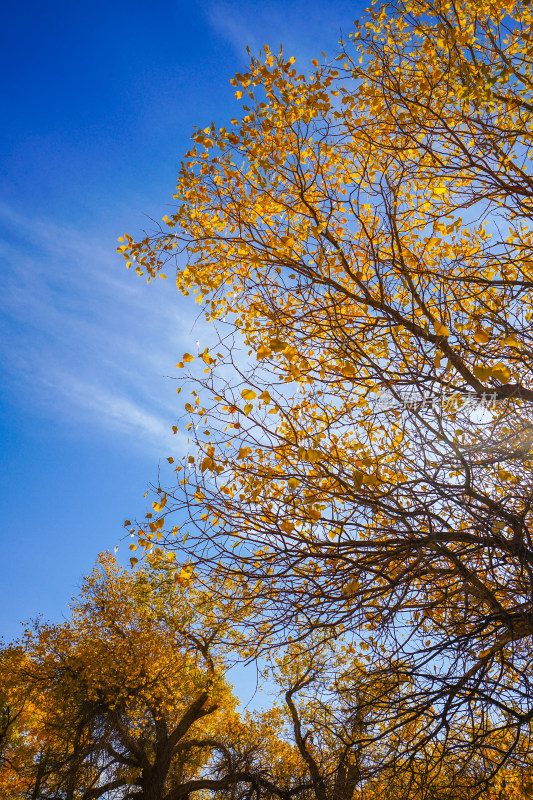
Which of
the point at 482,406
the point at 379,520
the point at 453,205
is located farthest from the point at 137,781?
the point at 453,205

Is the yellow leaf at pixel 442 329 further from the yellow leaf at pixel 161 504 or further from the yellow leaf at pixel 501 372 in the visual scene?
the yellow leaf at pixel 161 504

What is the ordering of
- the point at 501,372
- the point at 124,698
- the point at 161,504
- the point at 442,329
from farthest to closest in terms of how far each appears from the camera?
the point at 124,698 → the point at 161,504 → the point at 442,329 → the point at 501,372

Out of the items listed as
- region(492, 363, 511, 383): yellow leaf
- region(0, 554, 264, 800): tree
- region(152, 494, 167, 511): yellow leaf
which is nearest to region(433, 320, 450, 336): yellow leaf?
region(492, 363, 511, 383): yellow leaf

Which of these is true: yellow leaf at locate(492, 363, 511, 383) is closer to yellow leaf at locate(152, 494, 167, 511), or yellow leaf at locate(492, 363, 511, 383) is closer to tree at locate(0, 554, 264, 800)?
yellow leaf at locate(152, 494, 167, 511)

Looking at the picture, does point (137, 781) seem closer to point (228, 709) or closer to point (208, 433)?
point (228, 709)

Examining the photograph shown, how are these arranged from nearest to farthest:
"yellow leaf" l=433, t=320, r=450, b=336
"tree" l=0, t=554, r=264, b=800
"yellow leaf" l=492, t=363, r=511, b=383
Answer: "yellow leaf" l=492, t=363, r=511, b=383 < "yellow leaf" l=433, t=320, r=450, b=336 < "tree" l=0, t=554, r=264, b=800

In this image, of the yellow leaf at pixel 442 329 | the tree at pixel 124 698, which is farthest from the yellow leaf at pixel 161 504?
the tree at pixel 124 698

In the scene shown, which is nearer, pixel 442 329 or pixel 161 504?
pixel 442 329

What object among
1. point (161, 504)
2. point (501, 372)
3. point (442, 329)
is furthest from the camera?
point (161, 504)

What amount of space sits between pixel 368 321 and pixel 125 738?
13426mm

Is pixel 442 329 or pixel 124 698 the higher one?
pixel 442 329

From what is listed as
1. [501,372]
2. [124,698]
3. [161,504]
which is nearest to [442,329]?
[501,372]

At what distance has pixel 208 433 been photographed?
344 cm

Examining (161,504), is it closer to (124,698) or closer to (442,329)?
(442,329)
